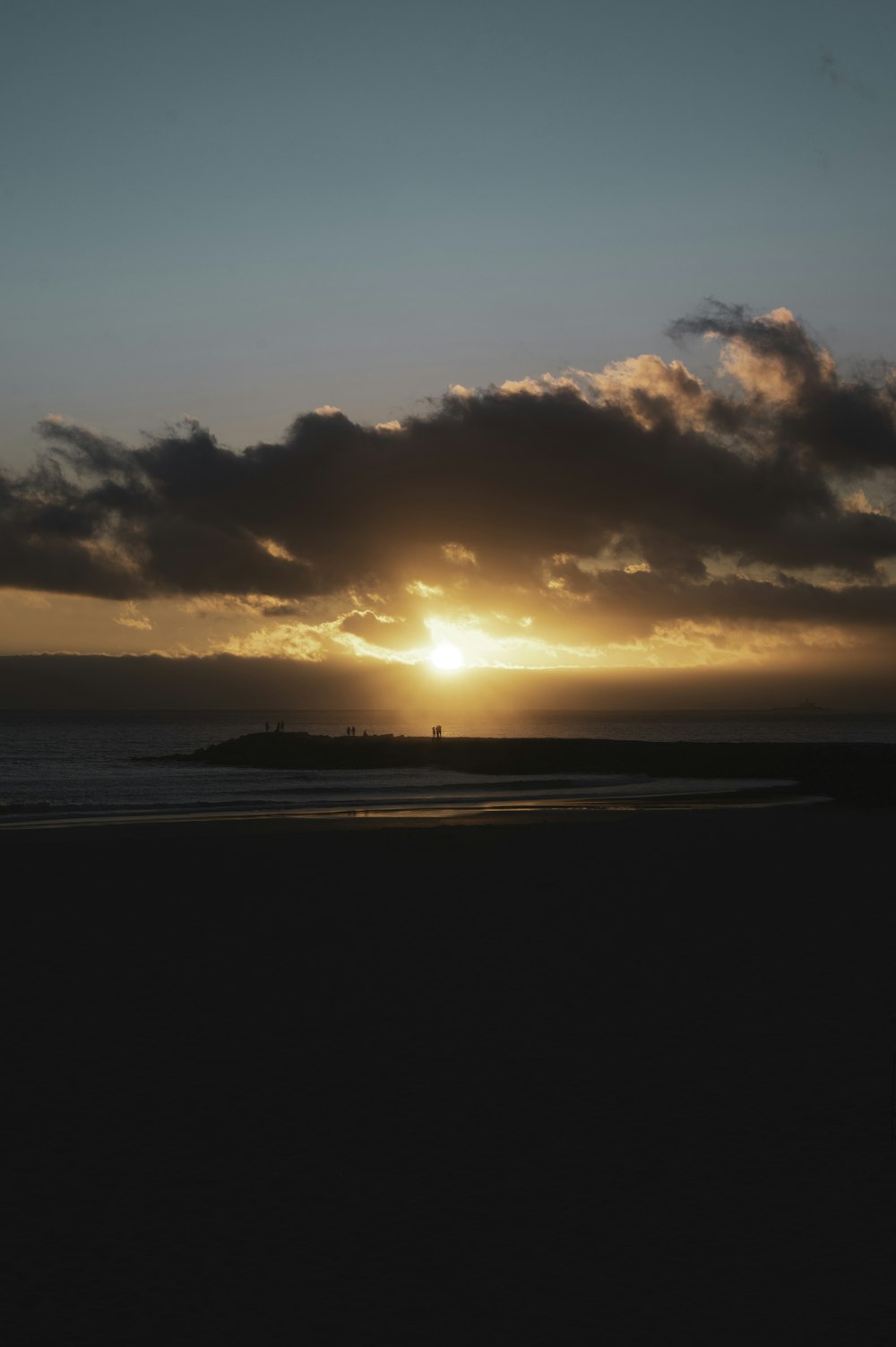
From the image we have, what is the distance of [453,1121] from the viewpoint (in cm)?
866

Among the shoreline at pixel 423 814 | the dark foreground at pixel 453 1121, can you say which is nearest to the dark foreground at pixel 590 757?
the shoreline at pixel 423 814

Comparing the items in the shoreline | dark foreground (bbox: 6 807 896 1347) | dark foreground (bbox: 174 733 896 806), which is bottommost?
dark foreground (bbox: 6 807 896 1347)

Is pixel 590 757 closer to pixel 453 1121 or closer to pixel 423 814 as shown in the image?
pixel 423 814

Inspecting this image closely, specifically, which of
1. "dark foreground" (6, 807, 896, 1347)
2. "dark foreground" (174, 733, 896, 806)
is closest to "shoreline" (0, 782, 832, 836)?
"dark foreground" (174, 733, 896, 806)

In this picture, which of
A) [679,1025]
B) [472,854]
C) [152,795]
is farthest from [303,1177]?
[152,795]

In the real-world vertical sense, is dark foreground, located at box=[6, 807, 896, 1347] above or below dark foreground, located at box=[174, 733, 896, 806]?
below

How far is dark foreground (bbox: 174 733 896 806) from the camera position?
6288 centimetres

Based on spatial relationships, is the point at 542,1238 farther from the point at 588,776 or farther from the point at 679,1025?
the point at 588,776

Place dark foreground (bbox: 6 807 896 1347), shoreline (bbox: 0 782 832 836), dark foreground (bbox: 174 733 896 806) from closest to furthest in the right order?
dark foreground (bbox: 6 807 896 1347), shoreline (bbox: 0 782 832 836), dark foreground (bbox: 174 733 896 806)

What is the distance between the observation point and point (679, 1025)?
37.2 feet

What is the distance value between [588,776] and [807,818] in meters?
33.1

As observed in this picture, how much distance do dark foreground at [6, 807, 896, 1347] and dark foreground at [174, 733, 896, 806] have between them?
127 ft

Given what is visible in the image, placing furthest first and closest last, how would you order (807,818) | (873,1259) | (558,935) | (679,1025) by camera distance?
(807,818), (558,935), (679,1025), (873,1259)

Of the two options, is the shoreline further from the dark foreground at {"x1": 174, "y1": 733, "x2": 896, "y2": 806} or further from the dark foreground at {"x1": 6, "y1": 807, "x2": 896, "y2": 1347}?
the dark foreground at {"x1": 6, "y1": 807, "x2": 896, "y2": 1347}
